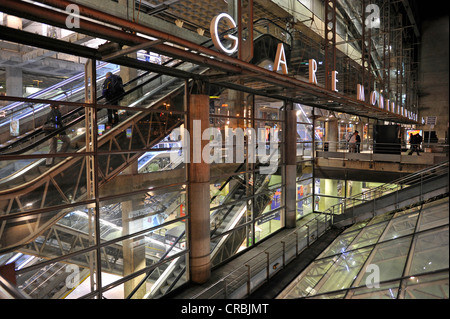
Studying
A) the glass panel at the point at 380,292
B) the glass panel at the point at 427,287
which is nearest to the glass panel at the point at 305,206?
the glass panel at the point at 380,292

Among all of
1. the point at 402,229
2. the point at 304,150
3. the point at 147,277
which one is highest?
the point at 304,150

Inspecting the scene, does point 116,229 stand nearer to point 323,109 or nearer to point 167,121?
point 167,121

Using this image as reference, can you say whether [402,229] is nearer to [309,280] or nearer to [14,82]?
[309,280]

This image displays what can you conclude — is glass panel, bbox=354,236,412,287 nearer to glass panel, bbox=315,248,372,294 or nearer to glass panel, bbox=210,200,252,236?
glass panel, bbox=315,248,372,294

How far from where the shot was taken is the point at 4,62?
6395 mm

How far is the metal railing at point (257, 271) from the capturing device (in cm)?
812

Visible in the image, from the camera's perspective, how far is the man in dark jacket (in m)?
7.34

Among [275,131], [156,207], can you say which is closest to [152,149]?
[156,207]

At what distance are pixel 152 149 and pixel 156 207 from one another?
183 centimetres

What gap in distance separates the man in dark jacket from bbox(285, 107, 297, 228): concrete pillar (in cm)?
942

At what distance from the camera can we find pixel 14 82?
621 cm

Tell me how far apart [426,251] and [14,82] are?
8469 millimetres

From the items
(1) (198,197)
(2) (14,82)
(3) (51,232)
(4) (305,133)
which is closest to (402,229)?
(1) (198,197)

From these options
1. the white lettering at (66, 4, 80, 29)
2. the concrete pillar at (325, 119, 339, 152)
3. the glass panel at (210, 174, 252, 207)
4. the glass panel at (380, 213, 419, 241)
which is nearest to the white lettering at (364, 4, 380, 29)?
the concrete pillar at (325, 119, 339, 152)
